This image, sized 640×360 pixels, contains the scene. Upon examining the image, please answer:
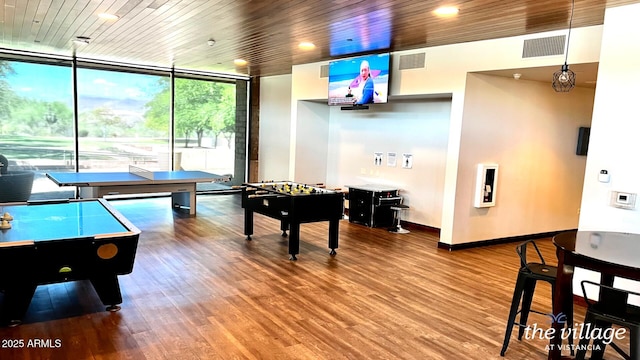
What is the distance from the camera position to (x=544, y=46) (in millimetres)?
4938

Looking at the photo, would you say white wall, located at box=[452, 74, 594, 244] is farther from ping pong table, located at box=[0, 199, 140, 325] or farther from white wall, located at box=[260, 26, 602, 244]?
ping pong table, located at box=[0, 199, 140, 325]

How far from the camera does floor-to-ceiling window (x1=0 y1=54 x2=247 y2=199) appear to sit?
26.8ft

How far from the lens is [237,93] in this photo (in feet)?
34.2

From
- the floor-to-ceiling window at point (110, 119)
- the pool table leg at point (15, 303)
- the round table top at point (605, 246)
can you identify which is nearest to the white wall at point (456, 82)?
the round table top at point (605, 246)

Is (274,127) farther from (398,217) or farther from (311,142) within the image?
(398,217)

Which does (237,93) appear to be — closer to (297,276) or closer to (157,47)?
(157,47)

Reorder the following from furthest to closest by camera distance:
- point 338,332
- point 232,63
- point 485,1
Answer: point 232,63 → point 485,1 → point 338,332

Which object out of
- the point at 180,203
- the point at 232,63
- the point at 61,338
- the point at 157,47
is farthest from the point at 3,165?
the point at 61,338

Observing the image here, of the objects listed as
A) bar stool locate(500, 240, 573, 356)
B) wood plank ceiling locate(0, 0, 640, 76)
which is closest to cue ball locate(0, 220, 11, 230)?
wood plank ceiling locate(0, 0, 640, 76)

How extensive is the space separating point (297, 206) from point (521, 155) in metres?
3.65

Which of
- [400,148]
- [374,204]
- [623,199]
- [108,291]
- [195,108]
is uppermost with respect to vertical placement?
[195,108]

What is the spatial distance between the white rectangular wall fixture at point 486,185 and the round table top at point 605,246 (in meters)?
2.82

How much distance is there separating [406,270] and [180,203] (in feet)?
16.1

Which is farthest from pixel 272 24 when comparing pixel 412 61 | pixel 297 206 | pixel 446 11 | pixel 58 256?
pixel 58 256
